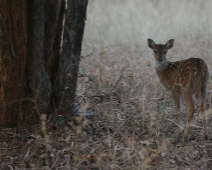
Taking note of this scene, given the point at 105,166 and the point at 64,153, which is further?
the point at 64,153

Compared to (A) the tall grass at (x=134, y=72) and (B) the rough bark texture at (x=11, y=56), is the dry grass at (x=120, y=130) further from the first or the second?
(B) the rough bark texture at (x=11, y=56)

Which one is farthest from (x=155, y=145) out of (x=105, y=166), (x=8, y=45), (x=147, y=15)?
(x=147, y=15)

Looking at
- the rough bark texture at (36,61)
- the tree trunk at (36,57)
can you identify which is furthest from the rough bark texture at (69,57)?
the rough bark texture at (36,61)

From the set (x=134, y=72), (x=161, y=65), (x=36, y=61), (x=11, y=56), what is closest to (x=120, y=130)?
(x=36, y=61)

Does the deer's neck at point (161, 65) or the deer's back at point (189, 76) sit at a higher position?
the deer's neck at point (161, 65)

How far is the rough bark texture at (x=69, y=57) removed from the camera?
549 cm

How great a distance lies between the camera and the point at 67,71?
18.0ft

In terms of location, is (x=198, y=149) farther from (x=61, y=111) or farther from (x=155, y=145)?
(x=61, y=111)

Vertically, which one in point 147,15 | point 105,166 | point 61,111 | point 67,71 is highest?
point 147,15

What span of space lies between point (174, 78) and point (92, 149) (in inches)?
70.7

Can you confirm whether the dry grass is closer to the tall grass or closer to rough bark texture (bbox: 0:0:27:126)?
the tall grass

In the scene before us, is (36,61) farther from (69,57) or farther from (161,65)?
(161,65)

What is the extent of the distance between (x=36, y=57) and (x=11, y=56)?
0.29 meters

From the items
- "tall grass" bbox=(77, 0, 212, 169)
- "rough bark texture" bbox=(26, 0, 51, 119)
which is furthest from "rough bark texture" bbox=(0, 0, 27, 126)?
"tall grass" bbox=(77, 0, 212, 169)
